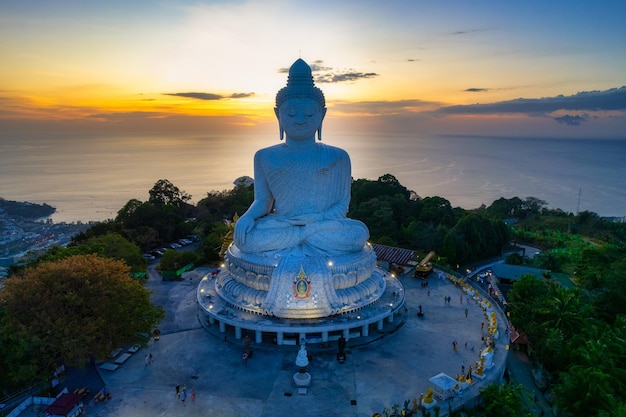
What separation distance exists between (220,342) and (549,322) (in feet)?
44.6

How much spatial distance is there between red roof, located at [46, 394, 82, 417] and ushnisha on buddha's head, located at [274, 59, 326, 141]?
43.0ft

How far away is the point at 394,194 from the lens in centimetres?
4347

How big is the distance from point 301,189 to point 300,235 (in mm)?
2276

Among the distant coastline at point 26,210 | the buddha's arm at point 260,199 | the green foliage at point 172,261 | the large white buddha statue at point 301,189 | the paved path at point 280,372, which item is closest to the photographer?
the paved path at point 280,372

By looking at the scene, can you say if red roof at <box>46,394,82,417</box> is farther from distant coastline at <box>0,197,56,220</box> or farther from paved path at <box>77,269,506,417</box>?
distant coastline at <box>0,197,56,220</box>

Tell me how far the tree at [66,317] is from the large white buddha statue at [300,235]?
178 inches

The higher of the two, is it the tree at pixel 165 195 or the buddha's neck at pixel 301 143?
the buddha's neck at pixel 301 143

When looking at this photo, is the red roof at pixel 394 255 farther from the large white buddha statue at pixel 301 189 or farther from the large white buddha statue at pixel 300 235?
the large white buddha statue at pixel 301 189

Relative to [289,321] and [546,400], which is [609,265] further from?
[289,321]

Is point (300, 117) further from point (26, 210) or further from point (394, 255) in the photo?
point (26, 210)

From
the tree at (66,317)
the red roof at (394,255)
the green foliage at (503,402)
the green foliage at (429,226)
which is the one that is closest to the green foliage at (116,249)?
the tree at (66,317)

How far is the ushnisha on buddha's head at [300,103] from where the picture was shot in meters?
19.7

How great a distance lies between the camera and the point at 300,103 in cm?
1967

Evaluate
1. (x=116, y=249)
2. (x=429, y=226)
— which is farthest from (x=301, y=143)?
(x=429, y=226)
